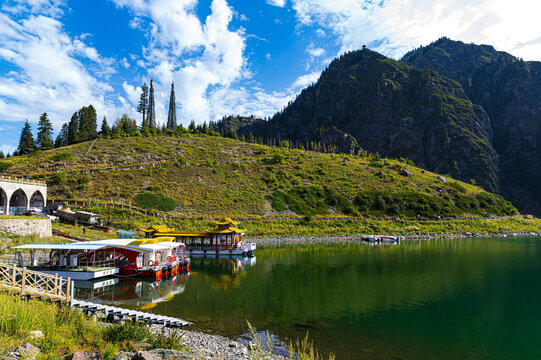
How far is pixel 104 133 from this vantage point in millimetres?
103875

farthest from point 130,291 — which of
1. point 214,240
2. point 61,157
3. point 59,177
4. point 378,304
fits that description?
point 61,157

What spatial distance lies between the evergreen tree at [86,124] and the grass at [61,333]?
10336cm

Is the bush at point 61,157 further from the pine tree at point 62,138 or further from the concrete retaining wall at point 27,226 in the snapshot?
the concrete retaining wall at point 27,226

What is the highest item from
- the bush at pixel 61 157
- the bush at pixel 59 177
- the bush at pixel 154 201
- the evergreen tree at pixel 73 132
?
the evergreen tree at pixel 73 132

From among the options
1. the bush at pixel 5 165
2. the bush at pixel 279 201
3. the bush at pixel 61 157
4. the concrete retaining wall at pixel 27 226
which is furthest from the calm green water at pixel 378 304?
the bush at pixel 5 165

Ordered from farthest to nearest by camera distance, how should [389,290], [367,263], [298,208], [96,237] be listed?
[298,208] < [96,237] < [367,263] < [389,290]

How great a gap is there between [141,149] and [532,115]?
211554 mm

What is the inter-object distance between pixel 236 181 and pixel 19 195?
47.6 m

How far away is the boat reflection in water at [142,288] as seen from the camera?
69.4 ft

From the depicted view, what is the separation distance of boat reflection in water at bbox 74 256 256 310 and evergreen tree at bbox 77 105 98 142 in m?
86.2

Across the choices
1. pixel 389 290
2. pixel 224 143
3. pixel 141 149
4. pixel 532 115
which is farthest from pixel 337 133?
pixel 389 290

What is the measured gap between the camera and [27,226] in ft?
112

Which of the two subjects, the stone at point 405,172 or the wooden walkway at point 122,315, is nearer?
the wooden walkway at point 122,315

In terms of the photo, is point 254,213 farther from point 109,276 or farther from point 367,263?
point 109,276
